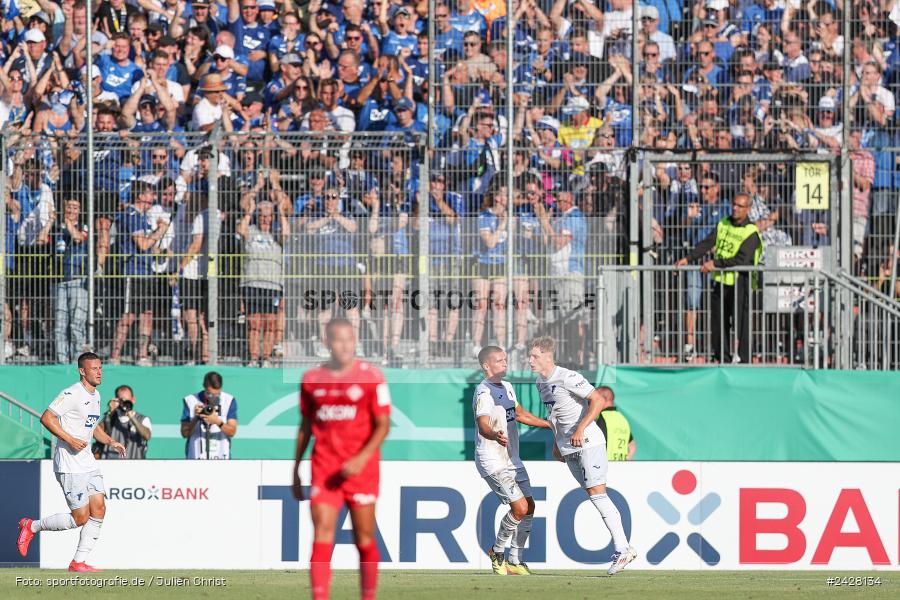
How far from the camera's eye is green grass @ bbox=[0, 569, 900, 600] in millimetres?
→ 11133

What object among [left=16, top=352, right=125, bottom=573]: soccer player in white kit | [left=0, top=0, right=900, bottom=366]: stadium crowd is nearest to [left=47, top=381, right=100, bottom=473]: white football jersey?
[left=16, top=352, right=125, bottom=573]: soccer player in white kit

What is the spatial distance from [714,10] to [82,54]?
7.99 meters

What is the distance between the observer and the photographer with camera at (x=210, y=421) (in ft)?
54.0

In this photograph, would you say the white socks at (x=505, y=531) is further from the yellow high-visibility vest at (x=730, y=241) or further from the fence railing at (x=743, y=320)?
the yellow high-visibility vest at (x=730, y=241)

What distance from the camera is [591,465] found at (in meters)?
13.0

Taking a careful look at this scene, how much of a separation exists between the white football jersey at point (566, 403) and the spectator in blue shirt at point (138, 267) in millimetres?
5915

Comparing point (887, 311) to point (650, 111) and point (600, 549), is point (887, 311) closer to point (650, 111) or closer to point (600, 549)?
point (650, 111)

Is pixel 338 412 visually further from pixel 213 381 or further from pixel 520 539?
pixel 213 381

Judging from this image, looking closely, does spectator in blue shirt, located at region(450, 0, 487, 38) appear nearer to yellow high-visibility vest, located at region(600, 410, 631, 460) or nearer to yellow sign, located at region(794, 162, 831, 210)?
yellow sign, located at region(794, 162, 831, 210)

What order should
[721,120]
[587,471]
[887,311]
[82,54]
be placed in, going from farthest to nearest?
[82,54]
[721,120]
[887,311]
[587,471]

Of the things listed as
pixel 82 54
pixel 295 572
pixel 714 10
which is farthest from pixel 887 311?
pixel 82 54

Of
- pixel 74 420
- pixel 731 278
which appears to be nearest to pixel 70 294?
pixel 74 420

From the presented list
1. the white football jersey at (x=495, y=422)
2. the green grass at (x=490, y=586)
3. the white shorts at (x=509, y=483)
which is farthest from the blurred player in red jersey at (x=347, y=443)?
the white shorts at (x=509, y=483)

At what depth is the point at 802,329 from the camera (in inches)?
669
